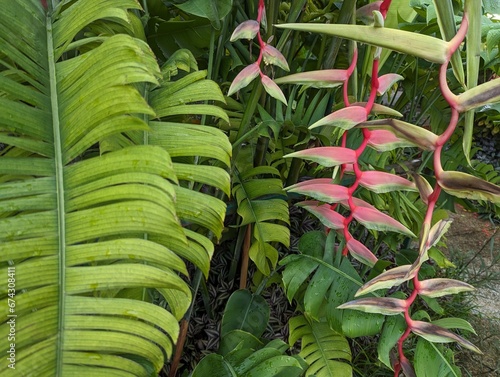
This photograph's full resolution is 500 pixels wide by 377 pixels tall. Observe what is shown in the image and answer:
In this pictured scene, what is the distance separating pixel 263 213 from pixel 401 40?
0.53 meters

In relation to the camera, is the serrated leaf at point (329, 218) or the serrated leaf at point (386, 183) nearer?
the serrated leaf at point (386, 183)

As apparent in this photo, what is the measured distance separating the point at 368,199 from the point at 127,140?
1.97 ft

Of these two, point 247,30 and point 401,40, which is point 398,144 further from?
point 247,30

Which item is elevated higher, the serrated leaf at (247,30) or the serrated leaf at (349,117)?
the serrated leaf at (247,30)

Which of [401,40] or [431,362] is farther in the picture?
[431,362]

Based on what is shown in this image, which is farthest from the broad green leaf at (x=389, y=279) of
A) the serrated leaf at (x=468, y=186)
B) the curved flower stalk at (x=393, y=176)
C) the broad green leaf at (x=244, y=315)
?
the broad green leaf at (x=244, y=315)

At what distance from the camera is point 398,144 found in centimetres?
47

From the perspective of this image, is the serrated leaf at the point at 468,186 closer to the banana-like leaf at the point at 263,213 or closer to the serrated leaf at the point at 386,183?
the serrated leaf at the point at 386,183

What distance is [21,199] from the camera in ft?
1.39

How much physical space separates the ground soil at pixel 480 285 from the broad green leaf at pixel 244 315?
688 mm

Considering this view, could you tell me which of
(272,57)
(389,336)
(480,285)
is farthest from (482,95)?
(480,285)

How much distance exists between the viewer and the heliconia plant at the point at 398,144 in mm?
389

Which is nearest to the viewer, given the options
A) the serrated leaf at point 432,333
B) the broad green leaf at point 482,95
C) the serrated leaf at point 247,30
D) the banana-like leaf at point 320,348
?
the broad green leaf at point 482,95

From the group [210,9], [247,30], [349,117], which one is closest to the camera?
[349,117]
